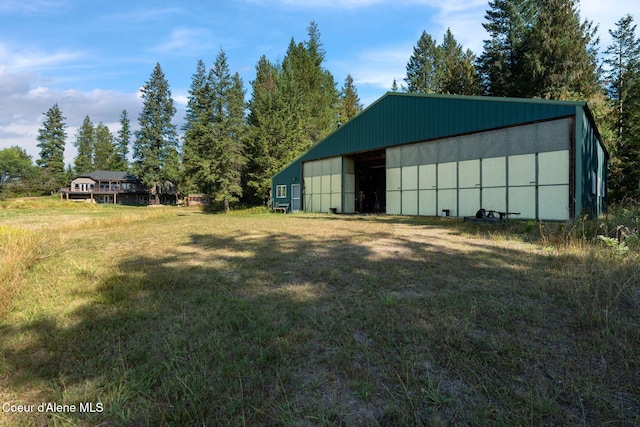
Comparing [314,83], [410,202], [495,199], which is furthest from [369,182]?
[314,83]

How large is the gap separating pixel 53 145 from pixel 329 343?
80695 mm

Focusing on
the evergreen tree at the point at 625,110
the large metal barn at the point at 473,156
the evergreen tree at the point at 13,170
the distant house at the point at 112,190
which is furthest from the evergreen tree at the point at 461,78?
the evergreen tree at the point at 13,170

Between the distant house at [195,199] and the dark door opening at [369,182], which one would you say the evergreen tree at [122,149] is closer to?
the distant house at [195,199]

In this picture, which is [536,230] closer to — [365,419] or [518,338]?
[518,338]

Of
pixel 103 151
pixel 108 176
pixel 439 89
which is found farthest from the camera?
pixel 103 151

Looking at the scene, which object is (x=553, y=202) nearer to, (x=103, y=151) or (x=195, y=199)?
(x=195, y=199)

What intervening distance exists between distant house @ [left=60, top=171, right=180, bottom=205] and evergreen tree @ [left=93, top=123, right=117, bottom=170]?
1237 cm

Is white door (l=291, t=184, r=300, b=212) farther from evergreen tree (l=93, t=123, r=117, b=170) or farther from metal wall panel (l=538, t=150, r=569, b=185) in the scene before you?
evergreen tree (l=93, t=123, r=117, b=170)

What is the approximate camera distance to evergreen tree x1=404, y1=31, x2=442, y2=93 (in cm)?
4109

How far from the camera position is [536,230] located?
28.2 feet

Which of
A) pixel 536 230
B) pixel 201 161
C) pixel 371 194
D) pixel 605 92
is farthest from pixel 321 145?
pixel 605 92

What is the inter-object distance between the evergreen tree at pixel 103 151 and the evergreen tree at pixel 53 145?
590 cm

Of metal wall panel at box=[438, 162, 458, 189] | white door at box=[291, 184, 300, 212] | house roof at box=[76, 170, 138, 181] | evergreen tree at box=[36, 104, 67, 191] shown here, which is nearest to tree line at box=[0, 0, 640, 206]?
white door at box=[291, 184, 300, 212]

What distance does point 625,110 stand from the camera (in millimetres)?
25547
